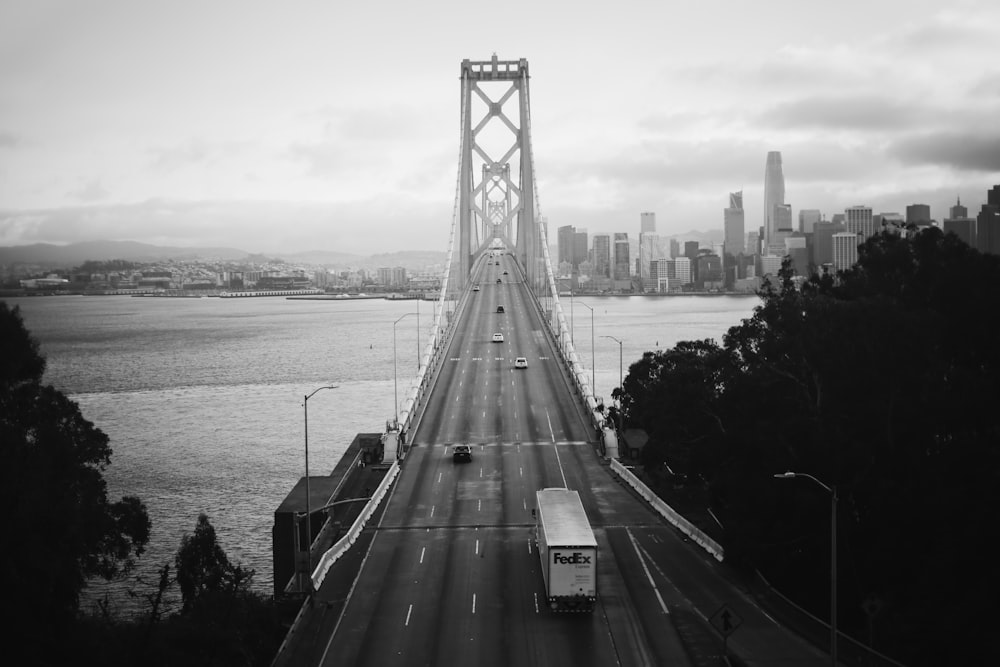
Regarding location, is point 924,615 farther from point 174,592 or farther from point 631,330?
point 631,330

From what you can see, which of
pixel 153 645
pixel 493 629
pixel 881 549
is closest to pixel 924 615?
pixel 881 549

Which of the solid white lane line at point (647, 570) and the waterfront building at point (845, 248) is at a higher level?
the waterfront building at point (845, 248)

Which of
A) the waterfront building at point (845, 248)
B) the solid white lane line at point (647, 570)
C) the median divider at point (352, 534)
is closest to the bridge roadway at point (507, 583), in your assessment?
the solid white lane line at point (647, 570)

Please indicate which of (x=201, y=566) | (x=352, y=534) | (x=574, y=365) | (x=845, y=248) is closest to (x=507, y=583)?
(x=352, y=534)

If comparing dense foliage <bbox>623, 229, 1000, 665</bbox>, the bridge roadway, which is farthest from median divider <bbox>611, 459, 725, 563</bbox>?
dense foliage <bbox>623, 229, 1000, 665</bbox>

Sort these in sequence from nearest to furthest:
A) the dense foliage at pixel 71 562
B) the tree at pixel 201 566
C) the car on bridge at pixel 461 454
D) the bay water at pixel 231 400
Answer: the dense foliage at pixel 71 562 → the tree at pixel 201 566 → the car on bridge at pixel 461 454 → the bay water at pixel 231 400

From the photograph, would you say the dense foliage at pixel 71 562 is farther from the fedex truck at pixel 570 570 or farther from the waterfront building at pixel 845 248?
the waterfront building at pixel 845 248

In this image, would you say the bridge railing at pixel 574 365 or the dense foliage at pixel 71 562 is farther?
the bridge railing at pixel 574 365

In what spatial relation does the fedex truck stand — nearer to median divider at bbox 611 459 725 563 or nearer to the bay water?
median divider at bbox 611 459 725 563
